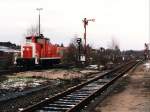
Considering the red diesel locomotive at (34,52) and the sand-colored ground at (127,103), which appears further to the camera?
the red diesel locomotive at (34,52)

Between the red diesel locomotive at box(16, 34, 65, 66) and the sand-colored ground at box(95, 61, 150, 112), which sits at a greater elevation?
the red diesel locomotive at box(16, 34, 65, 66)

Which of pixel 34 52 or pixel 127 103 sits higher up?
pixel 34 52

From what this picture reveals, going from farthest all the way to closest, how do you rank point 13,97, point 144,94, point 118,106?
point 144,94 → point 13,97 → point 118,106

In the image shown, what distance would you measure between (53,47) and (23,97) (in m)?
24.5

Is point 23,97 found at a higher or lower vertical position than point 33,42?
lower

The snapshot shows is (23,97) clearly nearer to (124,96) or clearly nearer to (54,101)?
(54,101)

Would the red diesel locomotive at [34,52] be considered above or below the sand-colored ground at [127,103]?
above

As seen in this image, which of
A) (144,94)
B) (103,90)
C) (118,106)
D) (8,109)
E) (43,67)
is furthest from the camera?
(43,67)

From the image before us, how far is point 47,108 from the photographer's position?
481 inches

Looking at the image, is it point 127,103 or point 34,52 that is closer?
point 127,103

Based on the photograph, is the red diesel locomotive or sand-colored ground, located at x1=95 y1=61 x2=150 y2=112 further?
the red diesel locomotive

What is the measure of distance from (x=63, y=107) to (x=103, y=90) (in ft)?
19.6

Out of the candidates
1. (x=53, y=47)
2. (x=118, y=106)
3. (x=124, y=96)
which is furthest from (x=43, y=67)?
(x=118, y=106)

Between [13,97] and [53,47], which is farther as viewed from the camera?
[53,47]
